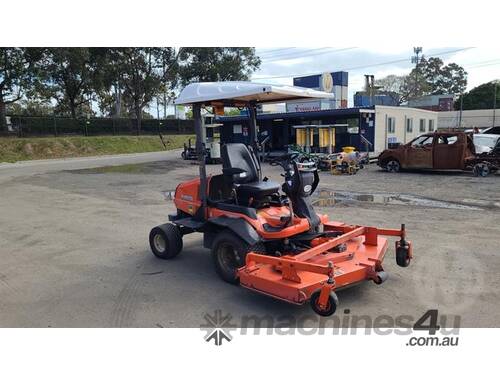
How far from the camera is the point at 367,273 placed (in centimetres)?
469

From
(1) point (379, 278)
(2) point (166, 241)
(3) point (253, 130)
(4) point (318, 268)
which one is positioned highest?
(3) point (253, 130)

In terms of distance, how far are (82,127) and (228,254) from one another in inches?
1385

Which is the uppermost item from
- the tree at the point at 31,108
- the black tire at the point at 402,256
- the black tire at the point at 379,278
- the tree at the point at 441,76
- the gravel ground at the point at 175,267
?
the tree at the point at 441,76

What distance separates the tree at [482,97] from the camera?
195ft

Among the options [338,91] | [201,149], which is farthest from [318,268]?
[338,91]

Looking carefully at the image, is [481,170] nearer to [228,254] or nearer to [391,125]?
[391,125]

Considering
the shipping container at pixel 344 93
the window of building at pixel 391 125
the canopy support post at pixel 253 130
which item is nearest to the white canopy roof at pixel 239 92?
the canopy support post at pixel 253 130

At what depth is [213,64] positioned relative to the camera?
1650 inches

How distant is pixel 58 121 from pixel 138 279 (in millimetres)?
33495

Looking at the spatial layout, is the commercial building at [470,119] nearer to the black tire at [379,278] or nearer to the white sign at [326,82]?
the white sign at [326,82]

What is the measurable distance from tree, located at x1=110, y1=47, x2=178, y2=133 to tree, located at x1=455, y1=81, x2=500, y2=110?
137 feet

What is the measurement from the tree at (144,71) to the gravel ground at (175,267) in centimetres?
3079

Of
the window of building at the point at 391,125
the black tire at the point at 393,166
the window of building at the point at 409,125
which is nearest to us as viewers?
the black tire at the point at 393,166

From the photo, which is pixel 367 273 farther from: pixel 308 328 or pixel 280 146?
pixel 280 146
